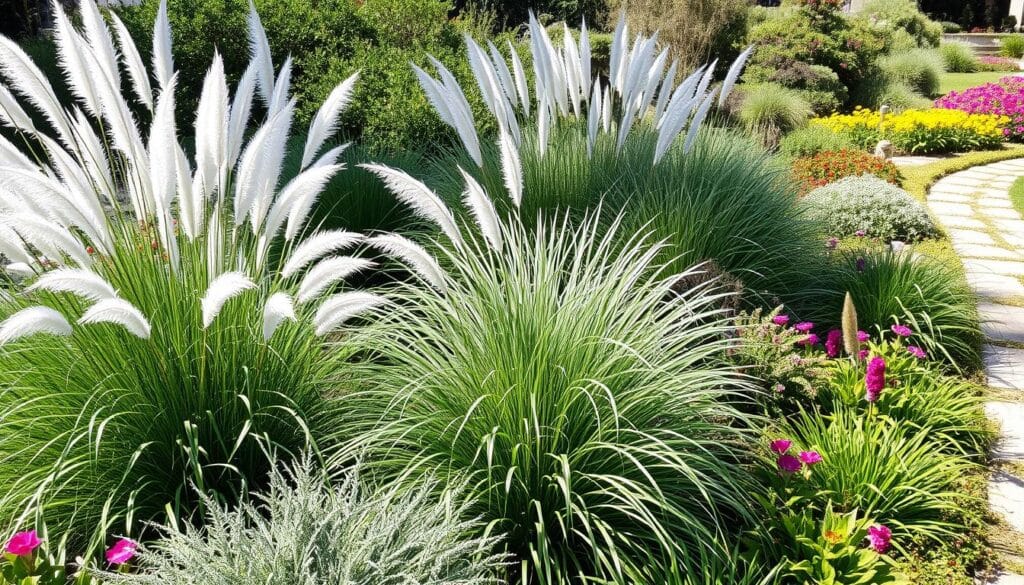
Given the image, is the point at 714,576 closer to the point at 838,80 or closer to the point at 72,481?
the point at 72,481

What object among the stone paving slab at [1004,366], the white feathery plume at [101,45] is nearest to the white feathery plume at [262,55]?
the white feathery plume at [101,45]

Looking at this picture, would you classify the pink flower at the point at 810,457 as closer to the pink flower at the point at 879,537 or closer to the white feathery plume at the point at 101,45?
the pink flower at the point at 879,537

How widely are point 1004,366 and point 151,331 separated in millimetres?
4542

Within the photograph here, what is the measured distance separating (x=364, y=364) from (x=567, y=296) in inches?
30.7

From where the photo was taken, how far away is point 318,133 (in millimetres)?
2465

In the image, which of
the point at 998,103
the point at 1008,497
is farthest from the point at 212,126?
the point at 998,103

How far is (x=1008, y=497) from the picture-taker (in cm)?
323

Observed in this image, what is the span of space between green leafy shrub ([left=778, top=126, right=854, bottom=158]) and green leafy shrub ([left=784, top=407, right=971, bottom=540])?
25.3 feet

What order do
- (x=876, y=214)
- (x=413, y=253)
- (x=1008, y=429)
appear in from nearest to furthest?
(x=413, y=253) < (x=1008, y=429) < (x=876, y=214)

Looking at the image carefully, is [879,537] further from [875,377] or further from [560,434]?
[560,434]

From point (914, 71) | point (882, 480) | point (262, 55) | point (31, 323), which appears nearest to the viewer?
point (31, 323)

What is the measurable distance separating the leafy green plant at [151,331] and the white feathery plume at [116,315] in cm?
31

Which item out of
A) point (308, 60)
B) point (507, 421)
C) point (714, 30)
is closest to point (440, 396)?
point (507, 421)

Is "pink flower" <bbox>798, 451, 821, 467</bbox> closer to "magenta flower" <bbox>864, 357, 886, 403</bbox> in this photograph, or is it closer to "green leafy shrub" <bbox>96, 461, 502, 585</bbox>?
"magenta flower" <bbox>864, 357, 886, 403</bbox>
